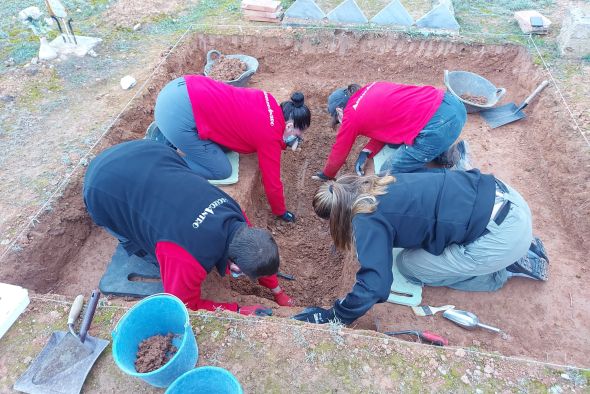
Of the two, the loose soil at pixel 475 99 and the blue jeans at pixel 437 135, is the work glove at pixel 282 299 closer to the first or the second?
the blue jeans at pixel 437 135

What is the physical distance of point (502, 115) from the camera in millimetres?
5160

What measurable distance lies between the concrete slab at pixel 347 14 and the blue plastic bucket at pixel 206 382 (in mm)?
Result: 5910

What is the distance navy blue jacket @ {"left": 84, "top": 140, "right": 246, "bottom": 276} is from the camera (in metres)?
2.41

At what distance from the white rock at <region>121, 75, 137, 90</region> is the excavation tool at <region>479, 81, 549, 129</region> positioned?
16.1 feet

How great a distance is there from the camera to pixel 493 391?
2172 mm

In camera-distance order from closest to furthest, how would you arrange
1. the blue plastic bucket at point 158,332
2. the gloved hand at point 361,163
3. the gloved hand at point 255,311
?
the blue plastic bucket at point 158,332, the gloved hand at point 255,311, the gloved hand at point 361,163

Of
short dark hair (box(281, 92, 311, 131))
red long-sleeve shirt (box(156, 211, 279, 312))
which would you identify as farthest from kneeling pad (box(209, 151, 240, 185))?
red long-sleeve shirt (box(156, 211, 279, 312))

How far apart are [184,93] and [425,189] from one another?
242 centimetres

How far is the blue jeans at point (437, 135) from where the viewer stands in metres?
3.69

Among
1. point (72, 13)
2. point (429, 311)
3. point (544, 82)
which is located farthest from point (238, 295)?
point (72, 13)

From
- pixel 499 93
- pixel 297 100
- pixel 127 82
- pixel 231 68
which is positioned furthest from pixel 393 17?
pixel 127 82

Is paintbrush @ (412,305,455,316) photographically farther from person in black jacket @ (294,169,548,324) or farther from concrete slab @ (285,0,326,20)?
concrete slab @ (285,0,326,20)

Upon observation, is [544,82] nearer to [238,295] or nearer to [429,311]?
[429,311]

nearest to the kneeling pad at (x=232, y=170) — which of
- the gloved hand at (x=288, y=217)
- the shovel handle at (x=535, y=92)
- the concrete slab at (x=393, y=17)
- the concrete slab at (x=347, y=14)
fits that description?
the gloved hand at (x=288, y=217)
